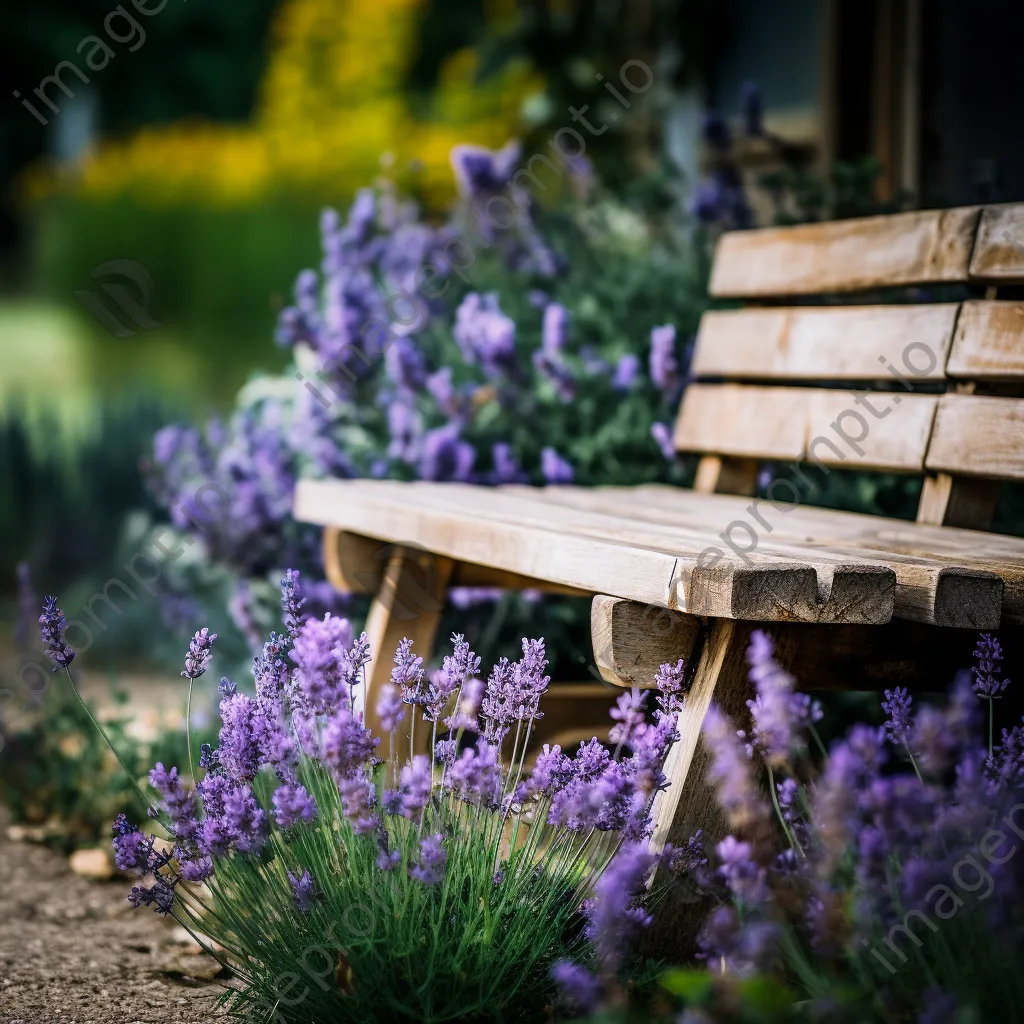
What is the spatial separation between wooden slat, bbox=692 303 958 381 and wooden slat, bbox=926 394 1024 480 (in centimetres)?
10

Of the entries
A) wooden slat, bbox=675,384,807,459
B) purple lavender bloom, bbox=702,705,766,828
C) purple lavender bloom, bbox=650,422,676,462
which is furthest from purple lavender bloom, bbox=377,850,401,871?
purple lavender bloom, bbox=650,422,676,462

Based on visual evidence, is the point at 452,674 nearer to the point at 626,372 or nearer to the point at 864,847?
the point at 864,847

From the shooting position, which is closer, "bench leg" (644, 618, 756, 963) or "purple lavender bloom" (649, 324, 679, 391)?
"bench leg" (644, 618, 756, 963)

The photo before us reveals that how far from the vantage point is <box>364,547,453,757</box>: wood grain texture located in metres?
2.46

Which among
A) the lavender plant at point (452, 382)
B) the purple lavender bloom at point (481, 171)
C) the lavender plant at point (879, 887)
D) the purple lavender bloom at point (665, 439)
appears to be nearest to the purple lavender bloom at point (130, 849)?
the lavender plant at point (879, 887)

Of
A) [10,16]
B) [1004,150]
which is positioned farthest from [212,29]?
[1004,150]

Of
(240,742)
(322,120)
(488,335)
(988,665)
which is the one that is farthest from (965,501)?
(322,120)

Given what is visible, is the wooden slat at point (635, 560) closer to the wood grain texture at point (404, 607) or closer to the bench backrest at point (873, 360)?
the wood grain texture at point (404, 607)

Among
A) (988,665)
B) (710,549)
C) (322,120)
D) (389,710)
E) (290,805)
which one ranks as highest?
(322,120)

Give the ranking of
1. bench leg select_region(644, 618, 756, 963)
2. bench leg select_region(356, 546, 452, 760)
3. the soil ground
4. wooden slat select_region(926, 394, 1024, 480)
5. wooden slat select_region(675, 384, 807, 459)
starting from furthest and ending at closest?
wooden slat select_region(675, 384, 807, 459) < bench leg select_region(356, 546, 452, 760) < wooden slat select_region(926, 394, 1024, 480) < the soil ground < bench leg select_region(644, 618, 756, 963)

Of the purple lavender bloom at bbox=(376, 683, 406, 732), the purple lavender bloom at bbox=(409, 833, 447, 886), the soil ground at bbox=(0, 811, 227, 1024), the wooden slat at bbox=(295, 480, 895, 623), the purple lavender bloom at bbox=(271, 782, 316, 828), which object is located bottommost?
the soil ground at bbox=(0, 811, 227, 1024)

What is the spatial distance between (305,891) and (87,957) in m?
0.71

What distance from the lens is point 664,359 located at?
2.90 metres

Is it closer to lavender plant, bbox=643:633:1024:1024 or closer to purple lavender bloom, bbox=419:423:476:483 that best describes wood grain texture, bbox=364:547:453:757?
purple lavender bloom, bbox=419:423:476:483
